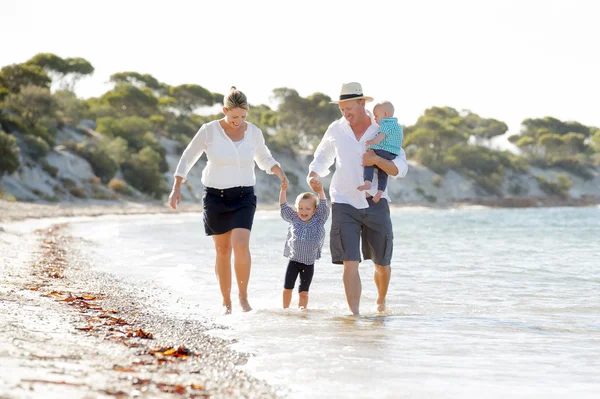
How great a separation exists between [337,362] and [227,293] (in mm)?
2149

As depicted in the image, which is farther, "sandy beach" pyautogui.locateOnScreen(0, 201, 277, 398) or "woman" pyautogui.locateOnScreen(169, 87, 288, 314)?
"woman" pyautogui.locateOnScreen(169, 87, 288, 314)

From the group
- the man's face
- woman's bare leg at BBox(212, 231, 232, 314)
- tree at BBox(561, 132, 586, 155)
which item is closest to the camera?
the man's face

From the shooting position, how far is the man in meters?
5.44

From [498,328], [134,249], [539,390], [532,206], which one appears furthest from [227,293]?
[532,206]

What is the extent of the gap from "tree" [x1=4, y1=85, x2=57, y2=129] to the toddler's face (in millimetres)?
35229

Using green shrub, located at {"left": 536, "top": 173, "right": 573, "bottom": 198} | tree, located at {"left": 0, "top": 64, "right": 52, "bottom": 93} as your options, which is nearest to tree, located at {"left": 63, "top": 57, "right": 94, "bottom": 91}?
tree, located at {"left": 0, "top": 64, "right": 52, "bottom": 93}

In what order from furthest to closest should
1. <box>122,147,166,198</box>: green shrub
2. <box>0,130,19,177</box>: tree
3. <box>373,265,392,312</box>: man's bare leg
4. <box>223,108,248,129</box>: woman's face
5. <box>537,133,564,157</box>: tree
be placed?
<box>537,133,564,157</box>: tree
<box>122,147,166,198</box>: green shrub
<box>0,130,19,177</box>: tree
<box>373,265,392,312</box>: man's bare leg
<box>223,108,248,129</box>: woman's face

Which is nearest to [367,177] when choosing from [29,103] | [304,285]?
[304,285]

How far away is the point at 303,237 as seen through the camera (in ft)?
19.7

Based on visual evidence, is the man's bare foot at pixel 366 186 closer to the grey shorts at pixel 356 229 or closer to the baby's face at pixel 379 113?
the grey shorts at pixel 356 229

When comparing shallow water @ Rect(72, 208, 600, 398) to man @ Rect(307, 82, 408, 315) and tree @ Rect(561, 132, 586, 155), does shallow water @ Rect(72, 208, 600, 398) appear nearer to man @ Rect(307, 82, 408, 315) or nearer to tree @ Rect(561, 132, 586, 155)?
man @ Rect(307, 82, 408, 315)

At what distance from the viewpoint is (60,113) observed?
42.0 metres

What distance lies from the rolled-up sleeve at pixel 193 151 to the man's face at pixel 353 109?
1063 millimetres

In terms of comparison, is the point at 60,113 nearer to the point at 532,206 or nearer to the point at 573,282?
the point at 573,282
